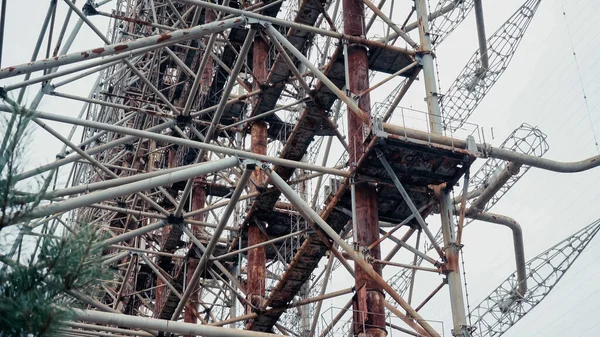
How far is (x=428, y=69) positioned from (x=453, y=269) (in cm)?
519

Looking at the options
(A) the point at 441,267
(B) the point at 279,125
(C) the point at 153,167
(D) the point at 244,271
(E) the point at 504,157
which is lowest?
(A) the point at 441,267

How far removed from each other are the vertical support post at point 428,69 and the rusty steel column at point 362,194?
55.5 inches

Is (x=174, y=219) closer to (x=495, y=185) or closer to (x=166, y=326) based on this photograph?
(x=166, y=326)

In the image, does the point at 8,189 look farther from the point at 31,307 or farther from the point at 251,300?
the point at 251,300

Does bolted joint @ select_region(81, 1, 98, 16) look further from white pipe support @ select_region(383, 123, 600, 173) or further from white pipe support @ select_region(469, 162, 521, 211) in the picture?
white pipe support @ select_region(469, 162, 521, 211)

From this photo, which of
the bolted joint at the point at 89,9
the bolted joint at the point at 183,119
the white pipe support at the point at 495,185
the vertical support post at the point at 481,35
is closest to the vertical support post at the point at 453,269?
the white pipe support at the point at 495,185

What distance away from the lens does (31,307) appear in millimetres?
8312

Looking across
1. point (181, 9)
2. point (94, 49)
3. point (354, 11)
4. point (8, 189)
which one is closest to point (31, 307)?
point (8, 189)

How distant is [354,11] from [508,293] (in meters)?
13.4

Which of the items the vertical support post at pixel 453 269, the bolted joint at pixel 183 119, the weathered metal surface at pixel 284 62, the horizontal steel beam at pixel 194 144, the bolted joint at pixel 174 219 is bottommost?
the vertical support post at pixel 453 269

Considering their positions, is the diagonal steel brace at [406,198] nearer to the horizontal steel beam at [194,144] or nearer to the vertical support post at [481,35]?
the horizontal steel beam at [194,144]

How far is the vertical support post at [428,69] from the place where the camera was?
2172 cm

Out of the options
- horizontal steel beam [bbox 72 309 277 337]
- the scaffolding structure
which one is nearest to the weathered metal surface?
the scaffolding structure

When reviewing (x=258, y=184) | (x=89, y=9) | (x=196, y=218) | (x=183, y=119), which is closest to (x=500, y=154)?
(x=258, y=184)
